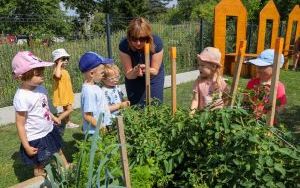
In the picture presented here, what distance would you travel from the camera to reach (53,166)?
2.28 metres

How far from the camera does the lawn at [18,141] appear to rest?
3.98 m

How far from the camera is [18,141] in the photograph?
5.25 m

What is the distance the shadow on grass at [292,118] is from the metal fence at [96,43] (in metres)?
4.05

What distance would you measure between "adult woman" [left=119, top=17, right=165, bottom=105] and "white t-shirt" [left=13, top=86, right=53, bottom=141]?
2.72ft

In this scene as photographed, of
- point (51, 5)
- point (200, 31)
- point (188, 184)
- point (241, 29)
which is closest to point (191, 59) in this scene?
point (200, 31)

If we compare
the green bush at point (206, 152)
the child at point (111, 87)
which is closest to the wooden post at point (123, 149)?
the green bush at point (206, 152)

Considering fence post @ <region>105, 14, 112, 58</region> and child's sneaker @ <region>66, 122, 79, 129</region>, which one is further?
fence post @ <region>105, 14, 112, 58</region>

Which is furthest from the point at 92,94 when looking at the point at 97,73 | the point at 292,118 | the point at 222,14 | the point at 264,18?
the point at 264,18

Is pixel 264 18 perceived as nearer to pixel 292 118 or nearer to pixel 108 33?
pixel 108 33

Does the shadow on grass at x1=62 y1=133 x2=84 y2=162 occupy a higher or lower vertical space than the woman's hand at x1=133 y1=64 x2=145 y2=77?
lower

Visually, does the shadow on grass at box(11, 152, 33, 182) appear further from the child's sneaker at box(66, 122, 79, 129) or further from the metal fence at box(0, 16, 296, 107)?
the metal fence at box(0, 16, 296, 107)

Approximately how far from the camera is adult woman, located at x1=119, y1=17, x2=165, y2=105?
317 cm

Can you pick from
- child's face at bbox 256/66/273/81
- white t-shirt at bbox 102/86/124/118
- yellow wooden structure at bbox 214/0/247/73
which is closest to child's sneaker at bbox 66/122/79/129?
white t-shirt at bbox 102/86/124/118

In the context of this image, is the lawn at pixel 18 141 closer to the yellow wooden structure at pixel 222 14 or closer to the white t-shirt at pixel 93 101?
the white t-shirt at pixel 93 101
